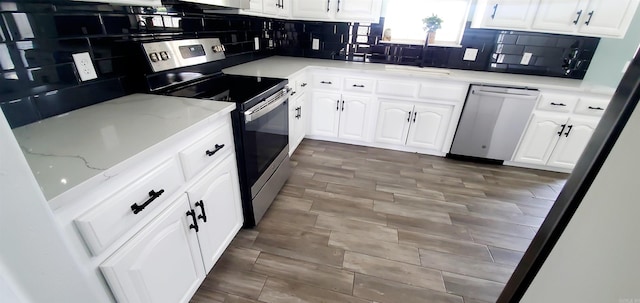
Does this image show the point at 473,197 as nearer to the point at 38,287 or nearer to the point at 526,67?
the point at 526,67

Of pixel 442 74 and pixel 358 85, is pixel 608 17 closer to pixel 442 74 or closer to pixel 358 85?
pixel 442 74

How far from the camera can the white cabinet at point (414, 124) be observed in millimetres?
2734

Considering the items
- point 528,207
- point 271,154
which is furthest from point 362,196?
point 528,207

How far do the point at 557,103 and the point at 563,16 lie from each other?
80 cm

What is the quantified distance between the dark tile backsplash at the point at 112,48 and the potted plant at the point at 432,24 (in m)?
0.24

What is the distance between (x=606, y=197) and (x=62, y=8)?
1.93 m

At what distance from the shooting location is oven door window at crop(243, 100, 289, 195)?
1.52m

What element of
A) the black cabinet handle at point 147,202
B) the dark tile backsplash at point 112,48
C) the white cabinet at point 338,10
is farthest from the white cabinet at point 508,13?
the black cabinet handle at point 147,202

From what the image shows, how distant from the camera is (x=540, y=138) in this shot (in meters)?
2.58

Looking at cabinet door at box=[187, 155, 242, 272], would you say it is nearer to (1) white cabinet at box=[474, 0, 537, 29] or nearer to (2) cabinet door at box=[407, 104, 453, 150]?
(2) cabinet door at box=[407, 104, 453, 150]

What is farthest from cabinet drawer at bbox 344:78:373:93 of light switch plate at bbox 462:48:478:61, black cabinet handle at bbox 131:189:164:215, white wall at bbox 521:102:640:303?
white wall at bbox 521:102:640:303

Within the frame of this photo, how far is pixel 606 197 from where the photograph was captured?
1.69ft

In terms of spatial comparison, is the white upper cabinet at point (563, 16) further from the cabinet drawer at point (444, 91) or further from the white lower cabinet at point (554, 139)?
the white lower cabinet at point (554, 139)

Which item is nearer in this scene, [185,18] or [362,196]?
[185,18]
